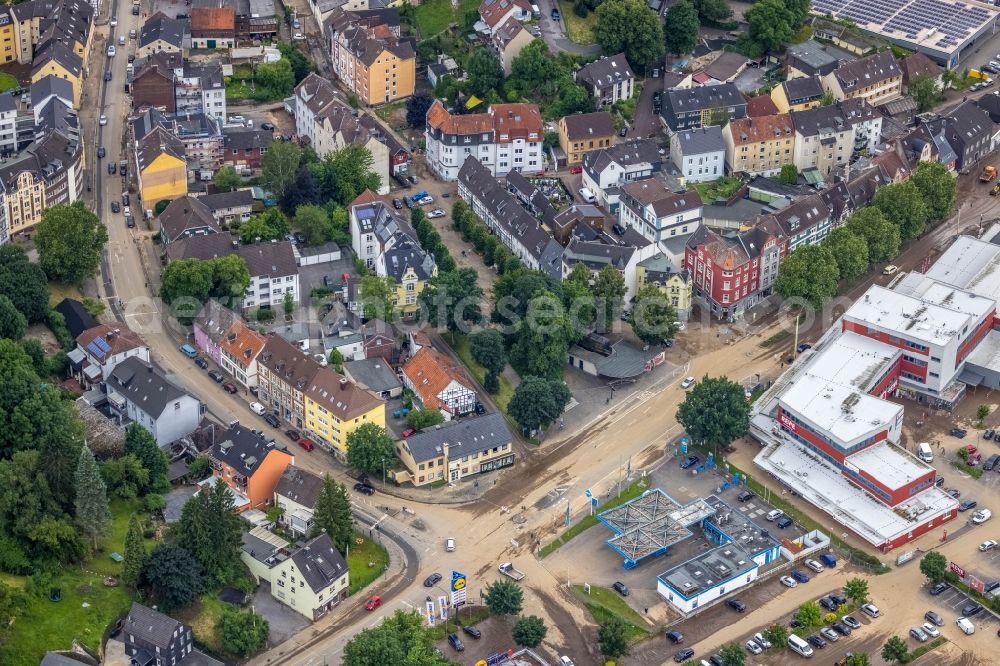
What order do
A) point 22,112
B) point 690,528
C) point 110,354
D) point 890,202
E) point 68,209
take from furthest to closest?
point 22,112 < point 890,202 < point 68,209 < point 110,354 < point 690,528

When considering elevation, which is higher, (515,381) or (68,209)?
(68,209)

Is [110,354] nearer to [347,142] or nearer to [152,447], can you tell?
[152,447]

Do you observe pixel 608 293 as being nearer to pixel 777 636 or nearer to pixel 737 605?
pixel 737 605

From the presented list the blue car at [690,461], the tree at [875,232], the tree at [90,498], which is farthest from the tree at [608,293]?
the tree at [90,498]

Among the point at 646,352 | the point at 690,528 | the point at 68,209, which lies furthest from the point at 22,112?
the point at 690,528

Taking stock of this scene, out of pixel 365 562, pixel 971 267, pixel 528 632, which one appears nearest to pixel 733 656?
pixel 528 632

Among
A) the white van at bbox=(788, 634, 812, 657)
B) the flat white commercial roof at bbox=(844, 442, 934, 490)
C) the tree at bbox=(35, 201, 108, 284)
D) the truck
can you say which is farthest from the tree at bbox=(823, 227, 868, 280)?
the tree at bbox=(35, 201, 108, 284)

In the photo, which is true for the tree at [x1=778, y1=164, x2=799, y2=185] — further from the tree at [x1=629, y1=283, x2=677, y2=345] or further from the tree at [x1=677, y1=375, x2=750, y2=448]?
the tree at [x1=677, y1=375, x2=750, y2=448]
